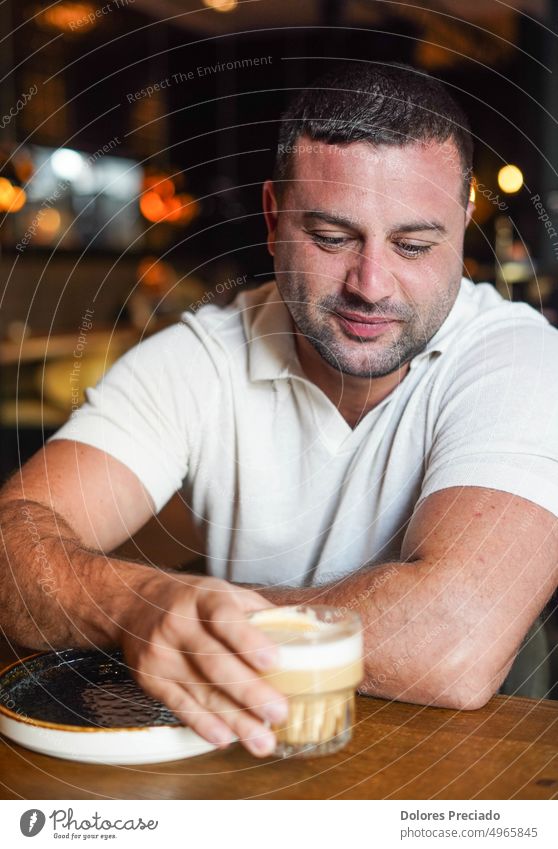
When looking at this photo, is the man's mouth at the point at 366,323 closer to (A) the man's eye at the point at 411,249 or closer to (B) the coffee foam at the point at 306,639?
(A) the man's eye at the point at 411,249

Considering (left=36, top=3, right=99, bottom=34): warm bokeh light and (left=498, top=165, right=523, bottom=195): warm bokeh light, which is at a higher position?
(left=36, top=3, right=99, bottom=34): warm bokeh light

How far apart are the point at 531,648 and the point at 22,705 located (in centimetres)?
55

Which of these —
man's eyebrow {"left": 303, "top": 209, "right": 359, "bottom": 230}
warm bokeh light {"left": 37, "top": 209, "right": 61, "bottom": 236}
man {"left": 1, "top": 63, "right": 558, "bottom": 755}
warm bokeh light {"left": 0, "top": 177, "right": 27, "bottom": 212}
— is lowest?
man {"left": 1, "top": 63, "right": 558, "bottom": 755}

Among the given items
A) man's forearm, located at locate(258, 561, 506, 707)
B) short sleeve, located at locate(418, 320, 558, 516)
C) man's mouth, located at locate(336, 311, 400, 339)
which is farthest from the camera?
man's mouth, located at locate(336, 311, 400, 339)

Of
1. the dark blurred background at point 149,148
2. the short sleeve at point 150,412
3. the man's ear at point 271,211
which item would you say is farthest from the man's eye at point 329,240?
the dark blurred background at point 149,148

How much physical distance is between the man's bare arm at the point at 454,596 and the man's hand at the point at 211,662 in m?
0.15

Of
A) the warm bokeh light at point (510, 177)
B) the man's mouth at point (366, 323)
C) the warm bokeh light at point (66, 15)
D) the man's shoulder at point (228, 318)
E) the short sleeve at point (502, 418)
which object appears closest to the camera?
the short sleeve at point (502, 418)

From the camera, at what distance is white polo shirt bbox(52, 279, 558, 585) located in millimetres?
849

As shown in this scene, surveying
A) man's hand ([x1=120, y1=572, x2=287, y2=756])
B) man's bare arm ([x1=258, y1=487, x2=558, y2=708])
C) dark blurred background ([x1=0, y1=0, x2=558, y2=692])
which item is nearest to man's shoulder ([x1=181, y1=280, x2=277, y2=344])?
man's bare arm ([x1=258, y1=487, x2=558, y2=708])

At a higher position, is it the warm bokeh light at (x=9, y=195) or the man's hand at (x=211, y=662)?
the warm bokeh light at (x=9, y=195)

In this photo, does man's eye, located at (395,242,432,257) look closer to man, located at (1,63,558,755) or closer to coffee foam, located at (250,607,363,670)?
man, located at (1,63,558,755)

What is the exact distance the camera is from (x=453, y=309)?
0.90 meters

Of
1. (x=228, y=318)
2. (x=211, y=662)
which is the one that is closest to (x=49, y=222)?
(x=228, y=318)

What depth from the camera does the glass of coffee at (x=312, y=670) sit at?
46cm
